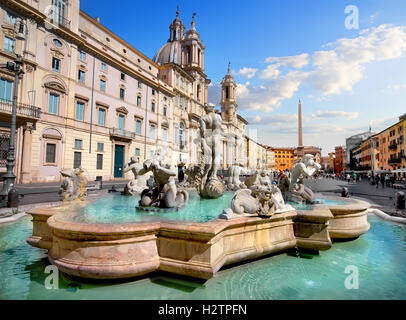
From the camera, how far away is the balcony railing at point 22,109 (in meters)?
17.3

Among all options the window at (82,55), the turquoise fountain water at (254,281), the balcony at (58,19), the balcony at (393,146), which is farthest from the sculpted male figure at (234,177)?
the balcony at (393,146)

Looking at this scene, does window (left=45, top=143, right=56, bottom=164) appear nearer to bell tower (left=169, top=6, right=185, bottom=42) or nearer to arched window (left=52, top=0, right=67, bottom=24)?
arched window (left=52, top=0, right=67, bottom=24)

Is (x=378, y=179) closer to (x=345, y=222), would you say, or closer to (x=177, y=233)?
(x=345, y=222)

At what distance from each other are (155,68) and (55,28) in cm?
1785

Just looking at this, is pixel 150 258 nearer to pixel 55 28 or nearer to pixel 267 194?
pixel 267 194

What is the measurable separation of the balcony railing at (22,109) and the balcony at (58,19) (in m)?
8.58

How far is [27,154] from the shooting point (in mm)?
18344

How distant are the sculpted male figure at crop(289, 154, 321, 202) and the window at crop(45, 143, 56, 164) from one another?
70.0 feet

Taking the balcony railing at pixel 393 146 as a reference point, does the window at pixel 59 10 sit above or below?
above

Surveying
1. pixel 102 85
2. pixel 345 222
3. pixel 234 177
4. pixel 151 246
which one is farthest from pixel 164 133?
pixel 151 246

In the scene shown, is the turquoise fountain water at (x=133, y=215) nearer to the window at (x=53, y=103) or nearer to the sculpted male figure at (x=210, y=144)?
the sculpted male figure at (x=210, y=144)

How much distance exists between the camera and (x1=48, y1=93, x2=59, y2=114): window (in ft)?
67.2
